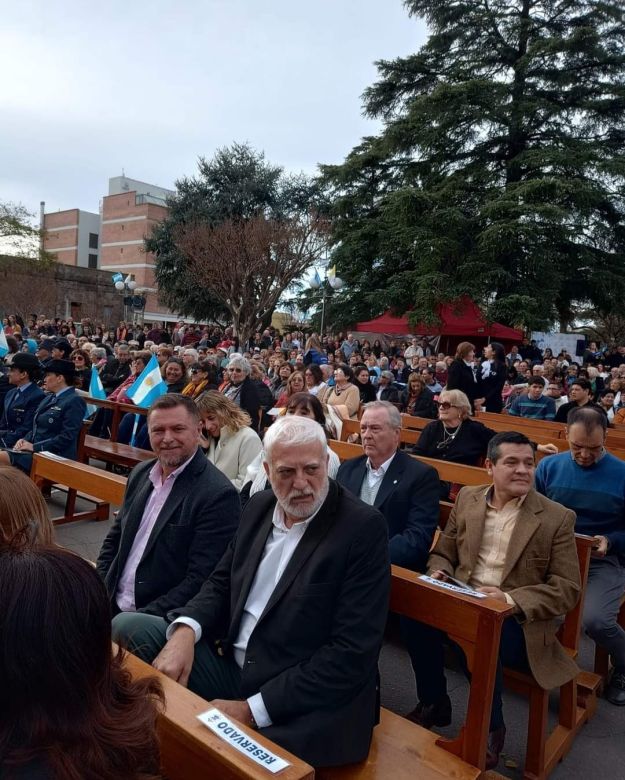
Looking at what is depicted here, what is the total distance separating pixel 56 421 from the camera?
20.2ft

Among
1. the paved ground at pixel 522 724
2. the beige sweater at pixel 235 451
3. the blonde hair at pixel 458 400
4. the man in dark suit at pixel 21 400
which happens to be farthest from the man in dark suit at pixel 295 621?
the man in dark suit at pixel 21 400

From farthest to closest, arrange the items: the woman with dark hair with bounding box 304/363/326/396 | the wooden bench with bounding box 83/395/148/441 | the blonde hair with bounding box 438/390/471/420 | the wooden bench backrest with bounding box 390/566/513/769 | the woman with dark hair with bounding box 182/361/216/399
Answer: the woman with dark hair with bounding box 304/363/326/396
the woman with dark hair with bounding box 182/361/216/399
the wooden bench with bounding box 83/395/148/441
the blonde hair with bounding box 438/390/471/420
the wooden bench backrest with bounding box 390/566/513/769

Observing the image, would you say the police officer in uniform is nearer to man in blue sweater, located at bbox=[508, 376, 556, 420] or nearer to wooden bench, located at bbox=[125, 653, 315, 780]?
wooden bench, located at bbox=[125, 653, 315, 780]

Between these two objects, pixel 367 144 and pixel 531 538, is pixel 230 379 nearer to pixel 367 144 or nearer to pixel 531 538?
pixel 531 538

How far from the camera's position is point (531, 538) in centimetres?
304

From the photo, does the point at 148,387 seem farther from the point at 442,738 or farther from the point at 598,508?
the point at 442,738

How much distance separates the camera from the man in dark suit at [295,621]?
6.87 feet

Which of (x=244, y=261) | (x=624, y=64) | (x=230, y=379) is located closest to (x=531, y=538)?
(x=230, y=379)

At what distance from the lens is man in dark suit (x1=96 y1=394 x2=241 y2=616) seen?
3.07 meters

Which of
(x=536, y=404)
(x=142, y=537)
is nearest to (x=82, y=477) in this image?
(x=142, y=537)

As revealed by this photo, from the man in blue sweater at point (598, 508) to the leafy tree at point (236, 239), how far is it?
23.4 meters

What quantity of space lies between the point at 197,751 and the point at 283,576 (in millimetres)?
703

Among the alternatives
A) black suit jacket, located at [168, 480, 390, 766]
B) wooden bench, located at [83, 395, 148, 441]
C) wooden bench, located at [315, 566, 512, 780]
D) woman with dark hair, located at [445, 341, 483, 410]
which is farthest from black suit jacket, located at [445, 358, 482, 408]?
black suit jacket, located at [168, 480, 390, 766]

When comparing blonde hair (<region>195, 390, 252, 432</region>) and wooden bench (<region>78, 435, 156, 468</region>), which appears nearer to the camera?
blonde hair (<region>195, 390, 252, 432</region>)
